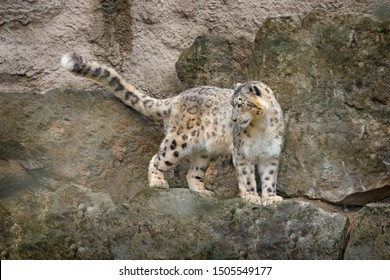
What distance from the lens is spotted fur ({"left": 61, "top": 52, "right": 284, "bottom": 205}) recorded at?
830cm

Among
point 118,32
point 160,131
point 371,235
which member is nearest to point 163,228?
point 371,235

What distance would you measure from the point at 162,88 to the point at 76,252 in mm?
2118

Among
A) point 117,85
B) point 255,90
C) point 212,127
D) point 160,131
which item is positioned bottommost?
point 160,131

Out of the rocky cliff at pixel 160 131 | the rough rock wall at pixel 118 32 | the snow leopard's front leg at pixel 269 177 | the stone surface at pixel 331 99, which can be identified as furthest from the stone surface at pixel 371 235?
the rough rock wall at pixel 118 32

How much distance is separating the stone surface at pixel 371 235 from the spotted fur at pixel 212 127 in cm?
72

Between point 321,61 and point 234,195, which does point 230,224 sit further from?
point 321,61

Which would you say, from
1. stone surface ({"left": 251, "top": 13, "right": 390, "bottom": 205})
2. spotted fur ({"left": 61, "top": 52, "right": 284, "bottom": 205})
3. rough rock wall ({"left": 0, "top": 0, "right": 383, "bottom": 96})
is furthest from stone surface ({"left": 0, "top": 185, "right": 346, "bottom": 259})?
rough rock wall ({"left": 0, "top": 0, "right": 383, "bottom": 96})

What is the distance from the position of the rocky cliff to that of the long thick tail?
167mm

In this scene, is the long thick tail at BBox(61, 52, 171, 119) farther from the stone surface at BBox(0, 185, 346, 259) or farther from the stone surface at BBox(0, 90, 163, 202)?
the stone surface at BBox(0, 185, 346, 259)

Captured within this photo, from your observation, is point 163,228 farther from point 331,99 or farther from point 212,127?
point 331,99

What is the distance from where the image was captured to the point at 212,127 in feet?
28.5

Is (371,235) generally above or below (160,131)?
below

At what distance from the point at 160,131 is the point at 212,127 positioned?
0.87 m

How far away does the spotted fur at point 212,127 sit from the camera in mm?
8305
